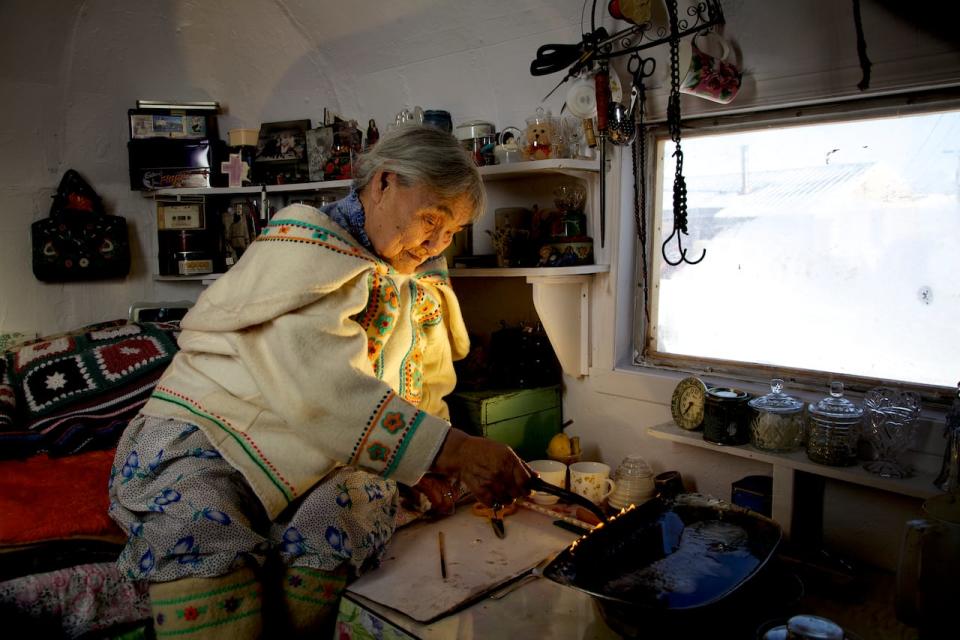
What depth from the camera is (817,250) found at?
64.7 inches

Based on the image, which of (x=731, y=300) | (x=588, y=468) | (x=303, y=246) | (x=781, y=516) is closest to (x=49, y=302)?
(x=303, y=246)

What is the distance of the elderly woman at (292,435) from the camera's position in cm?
132

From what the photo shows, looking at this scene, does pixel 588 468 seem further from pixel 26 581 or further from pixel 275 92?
pixel 275 92

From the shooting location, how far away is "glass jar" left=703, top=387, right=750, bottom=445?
1563mm

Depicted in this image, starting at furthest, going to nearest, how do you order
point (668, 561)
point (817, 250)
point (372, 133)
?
point (372, 133), point (817, 250), point (668, 561)

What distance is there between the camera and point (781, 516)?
4.90 feet

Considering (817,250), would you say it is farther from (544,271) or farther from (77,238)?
(77,238)

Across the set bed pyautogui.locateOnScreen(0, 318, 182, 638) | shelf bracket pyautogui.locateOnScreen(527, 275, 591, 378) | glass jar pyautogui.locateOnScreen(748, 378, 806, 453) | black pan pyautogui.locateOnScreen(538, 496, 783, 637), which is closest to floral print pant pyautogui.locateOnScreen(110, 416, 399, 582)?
bed pyautogui.locateOnScreen(0, 318, 182, 638)

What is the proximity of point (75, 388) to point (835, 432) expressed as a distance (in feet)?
6.71

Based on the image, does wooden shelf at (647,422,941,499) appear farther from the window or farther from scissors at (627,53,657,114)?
scissors at (627,53,657,114)

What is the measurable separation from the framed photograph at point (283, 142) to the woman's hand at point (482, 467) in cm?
167

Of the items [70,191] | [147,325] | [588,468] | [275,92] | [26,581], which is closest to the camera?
[26,581]

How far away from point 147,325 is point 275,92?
3.66 ft

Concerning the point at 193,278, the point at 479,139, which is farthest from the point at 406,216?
the point at 193,278
